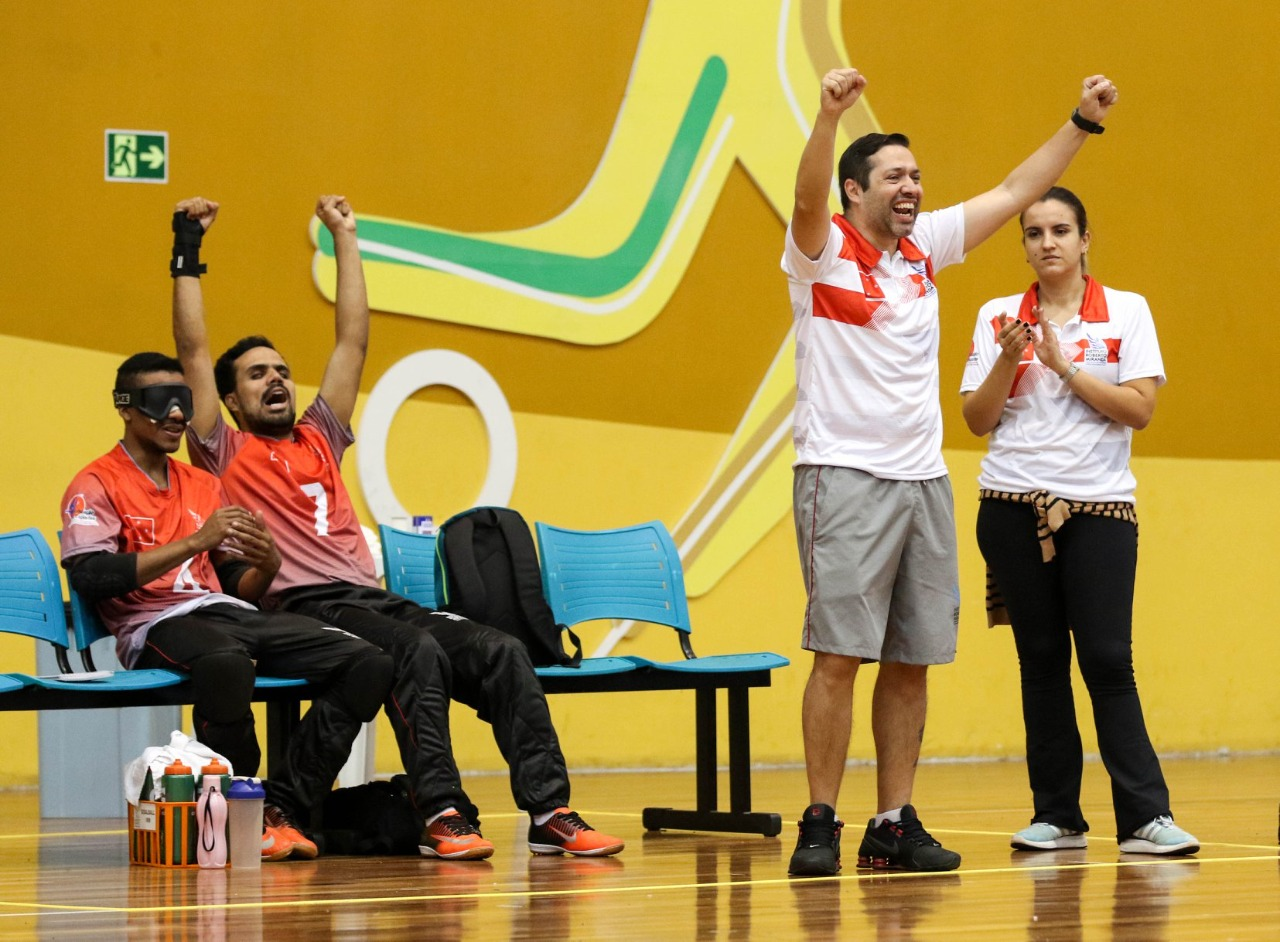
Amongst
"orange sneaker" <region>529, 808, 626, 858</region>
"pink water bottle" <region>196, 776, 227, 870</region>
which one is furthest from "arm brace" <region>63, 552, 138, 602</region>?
"orange sneaker" <region>529, 808, 626, 858</region>

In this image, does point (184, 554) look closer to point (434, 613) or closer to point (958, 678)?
point (434, 613)

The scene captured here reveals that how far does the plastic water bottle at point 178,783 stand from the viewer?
4035 mm

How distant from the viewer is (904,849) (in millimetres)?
3764

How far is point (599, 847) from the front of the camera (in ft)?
13.6

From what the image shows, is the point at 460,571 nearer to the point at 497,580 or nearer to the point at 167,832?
the point at 497,580

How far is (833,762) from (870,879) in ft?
0.81

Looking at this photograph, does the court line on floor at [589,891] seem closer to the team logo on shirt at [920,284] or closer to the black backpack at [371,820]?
the black backpack at [371,820]

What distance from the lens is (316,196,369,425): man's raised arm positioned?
4.86 m

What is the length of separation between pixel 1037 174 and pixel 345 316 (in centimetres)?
193

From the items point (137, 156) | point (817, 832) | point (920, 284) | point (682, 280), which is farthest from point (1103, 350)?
point (137, 156)

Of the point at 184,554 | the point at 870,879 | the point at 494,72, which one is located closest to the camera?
the point at 870,879

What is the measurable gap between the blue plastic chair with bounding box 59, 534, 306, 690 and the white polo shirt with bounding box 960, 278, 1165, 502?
1732 mm

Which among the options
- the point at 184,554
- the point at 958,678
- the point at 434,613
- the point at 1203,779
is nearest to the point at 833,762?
the point at 434,613

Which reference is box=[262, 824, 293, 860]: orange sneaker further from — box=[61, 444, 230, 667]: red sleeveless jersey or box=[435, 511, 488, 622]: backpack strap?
box=[435, 511, 488, 622]: backpack strap
